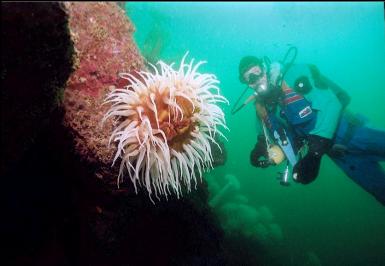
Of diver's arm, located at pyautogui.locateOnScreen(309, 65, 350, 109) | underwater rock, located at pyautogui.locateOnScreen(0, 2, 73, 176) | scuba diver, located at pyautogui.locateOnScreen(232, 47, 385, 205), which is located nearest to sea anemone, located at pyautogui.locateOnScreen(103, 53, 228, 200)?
underwater rock, located at pyautogui.locateOnScreen(0, 2, 73, 176)

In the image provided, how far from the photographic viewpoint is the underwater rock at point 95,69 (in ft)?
9.73

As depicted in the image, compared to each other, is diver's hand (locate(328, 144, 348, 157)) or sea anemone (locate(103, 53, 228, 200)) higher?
sea anemone (locate(103, 53, 228, 200))

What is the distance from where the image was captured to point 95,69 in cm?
323

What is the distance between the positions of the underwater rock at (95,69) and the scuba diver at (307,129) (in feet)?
12.7

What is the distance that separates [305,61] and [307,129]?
85137 mm

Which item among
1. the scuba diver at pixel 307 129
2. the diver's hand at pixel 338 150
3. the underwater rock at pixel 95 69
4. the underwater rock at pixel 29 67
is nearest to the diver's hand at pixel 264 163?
the scuba diver at pixel 307 129

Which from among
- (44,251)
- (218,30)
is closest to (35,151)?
(44,251)

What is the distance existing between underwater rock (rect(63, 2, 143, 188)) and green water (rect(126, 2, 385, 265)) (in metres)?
0.87

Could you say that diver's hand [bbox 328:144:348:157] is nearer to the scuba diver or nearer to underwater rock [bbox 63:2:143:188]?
the scuba diver

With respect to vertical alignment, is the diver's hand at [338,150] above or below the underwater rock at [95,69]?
below

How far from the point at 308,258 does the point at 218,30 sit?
105 metres

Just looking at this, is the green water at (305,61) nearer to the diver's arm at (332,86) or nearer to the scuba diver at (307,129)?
the scuba diver at (307,129)

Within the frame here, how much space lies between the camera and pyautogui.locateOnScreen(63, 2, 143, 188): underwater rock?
296cm

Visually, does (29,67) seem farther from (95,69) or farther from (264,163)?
(264,163)
